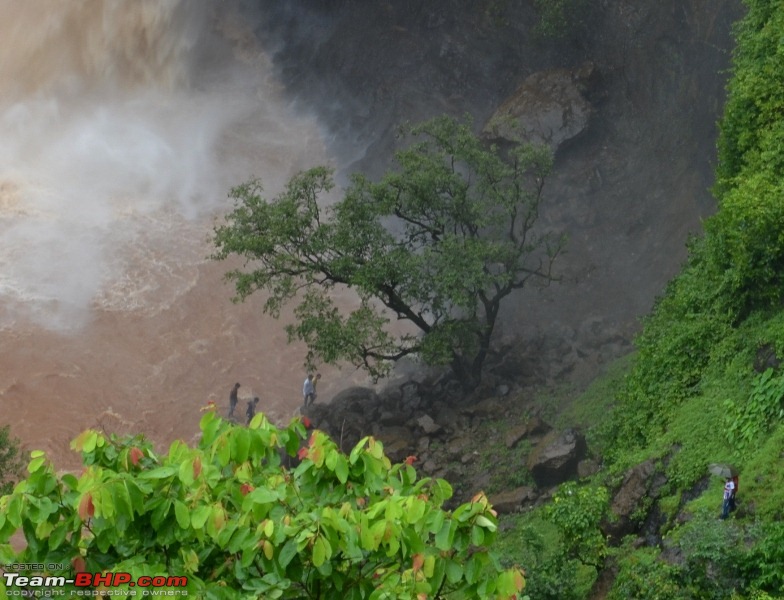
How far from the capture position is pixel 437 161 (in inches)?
752

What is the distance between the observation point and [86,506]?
19.3 ft

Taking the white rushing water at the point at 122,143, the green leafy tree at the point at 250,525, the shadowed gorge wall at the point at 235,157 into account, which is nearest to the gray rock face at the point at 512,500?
the shadowed gorge wall at the point at 235,157

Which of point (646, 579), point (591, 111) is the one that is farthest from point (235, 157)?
point (646, 579)

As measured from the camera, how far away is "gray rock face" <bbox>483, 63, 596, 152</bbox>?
24297 millimetres

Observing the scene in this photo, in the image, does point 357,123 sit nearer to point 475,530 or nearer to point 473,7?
point 473,7

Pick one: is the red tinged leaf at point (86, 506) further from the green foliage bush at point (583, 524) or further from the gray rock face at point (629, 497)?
the gray rock face at point (629, 497)

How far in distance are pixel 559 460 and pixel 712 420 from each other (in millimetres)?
3924

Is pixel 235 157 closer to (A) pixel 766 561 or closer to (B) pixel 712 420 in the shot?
(B) pixel 712 420

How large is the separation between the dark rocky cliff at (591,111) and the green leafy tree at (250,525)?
14084 mm

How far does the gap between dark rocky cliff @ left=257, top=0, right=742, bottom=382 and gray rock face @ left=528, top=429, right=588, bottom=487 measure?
4.04 m

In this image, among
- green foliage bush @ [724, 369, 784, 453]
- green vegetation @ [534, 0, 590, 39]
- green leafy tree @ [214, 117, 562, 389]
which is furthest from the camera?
green vegetation @ [534, 0, 590, 39]

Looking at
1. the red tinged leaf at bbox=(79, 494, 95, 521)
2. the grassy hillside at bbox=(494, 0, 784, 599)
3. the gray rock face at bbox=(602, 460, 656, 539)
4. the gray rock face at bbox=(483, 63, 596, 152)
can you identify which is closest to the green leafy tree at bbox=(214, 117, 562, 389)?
the grassy hillside at bbox=(494, 0, 784, 599)

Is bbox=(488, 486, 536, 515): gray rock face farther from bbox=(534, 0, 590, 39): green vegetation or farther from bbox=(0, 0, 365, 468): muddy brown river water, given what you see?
bbox=(534, 0, 590, 39): green vegetation

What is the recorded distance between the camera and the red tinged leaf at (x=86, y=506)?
5883mm
